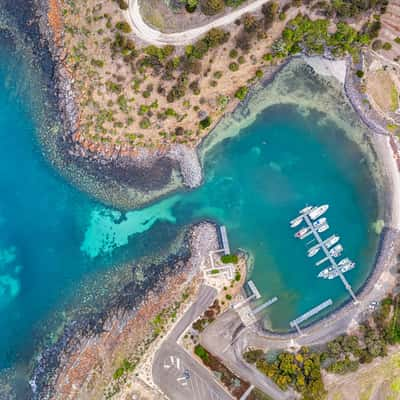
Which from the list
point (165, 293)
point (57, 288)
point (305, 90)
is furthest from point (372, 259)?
point (57, 288)

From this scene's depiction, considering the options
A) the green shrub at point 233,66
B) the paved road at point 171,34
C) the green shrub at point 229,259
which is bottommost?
the green shrub at point 229,259

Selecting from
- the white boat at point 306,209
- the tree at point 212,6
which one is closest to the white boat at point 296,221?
the white boat at point 306,209

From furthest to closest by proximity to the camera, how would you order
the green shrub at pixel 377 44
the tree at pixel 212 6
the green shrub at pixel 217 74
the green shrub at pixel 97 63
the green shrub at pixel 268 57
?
the green shrub at pixel 97 63 < the green shrub at pixel 268 57 < the green shrub at pixel 217 74 < the green shrub at pixel 377 44 < the tree at pixel 212 6

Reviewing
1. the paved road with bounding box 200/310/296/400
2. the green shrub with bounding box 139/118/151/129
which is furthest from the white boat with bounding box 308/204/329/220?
the green shrub with bounding box 139/118/151/129

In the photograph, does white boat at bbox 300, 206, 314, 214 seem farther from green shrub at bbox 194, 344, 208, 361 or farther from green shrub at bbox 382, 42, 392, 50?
green shrub at bbox 382, 42, 392, 50

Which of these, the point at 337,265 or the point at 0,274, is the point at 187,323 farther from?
the point at 0,274

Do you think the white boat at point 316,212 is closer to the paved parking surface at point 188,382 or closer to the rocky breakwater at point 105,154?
the rocky breakwater at point 105,154
